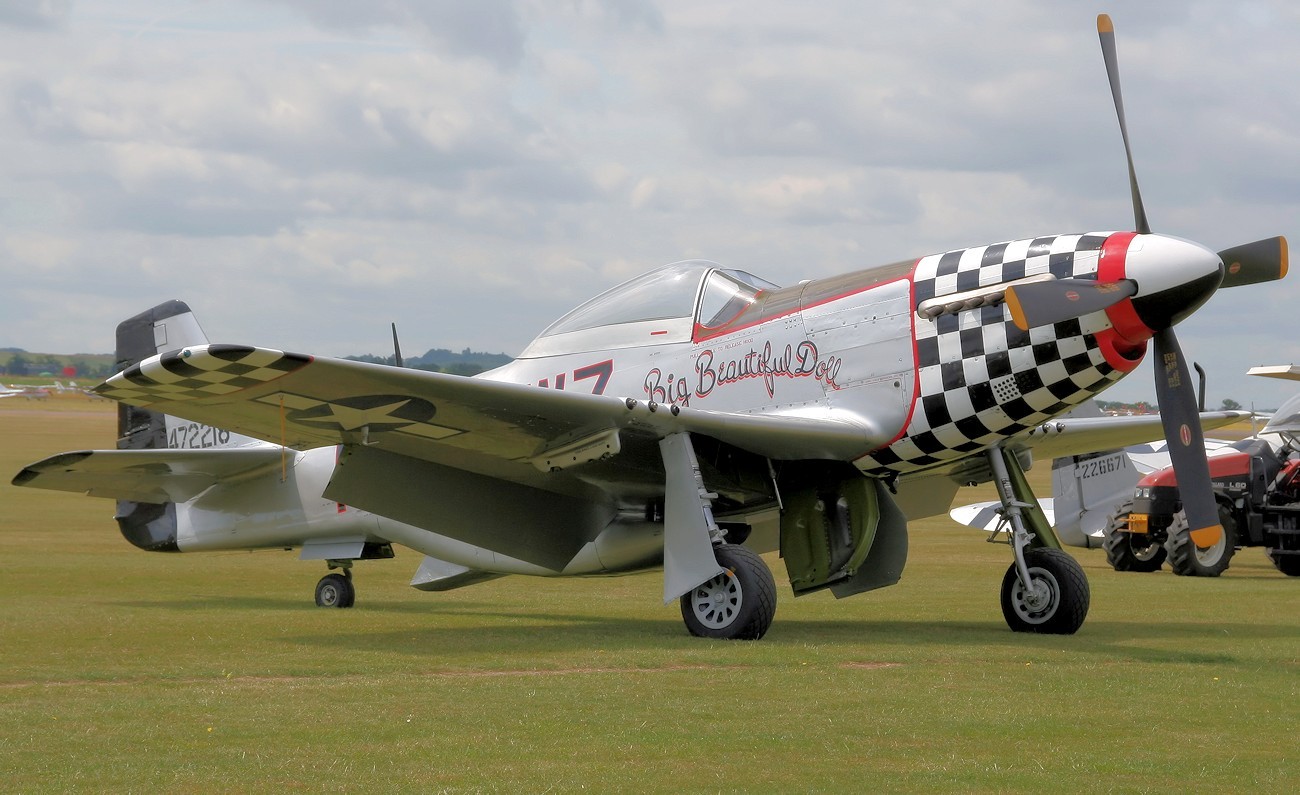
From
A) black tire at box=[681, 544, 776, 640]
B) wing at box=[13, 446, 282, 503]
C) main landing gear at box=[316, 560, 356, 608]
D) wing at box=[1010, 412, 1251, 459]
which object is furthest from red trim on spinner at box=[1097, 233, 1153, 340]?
wing at box=[13, 446, 282, 503]

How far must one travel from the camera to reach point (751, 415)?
9609 mm

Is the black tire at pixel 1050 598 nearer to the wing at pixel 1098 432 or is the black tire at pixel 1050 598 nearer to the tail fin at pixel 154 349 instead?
the wing at pixel 1098 432

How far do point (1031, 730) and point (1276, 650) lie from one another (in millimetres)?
3841

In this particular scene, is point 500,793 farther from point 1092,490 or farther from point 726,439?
point 1092,490

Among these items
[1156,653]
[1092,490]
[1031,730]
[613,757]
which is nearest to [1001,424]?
[1156,653]

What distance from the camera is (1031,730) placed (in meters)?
5.80

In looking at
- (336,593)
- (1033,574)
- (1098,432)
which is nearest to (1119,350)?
(1033,574)

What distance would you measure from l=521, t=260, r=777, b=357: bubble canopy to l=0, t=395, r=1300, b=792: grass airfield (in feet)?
7.37

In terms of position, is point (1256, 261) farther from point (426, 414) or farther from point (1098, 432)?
point (426, 414)

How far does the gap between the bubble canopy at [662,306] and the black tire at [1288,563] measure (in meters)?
9.26

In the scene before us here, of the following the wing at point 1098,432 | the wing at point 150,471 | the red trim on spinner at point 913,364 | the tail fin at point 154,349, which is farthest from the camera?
the tail fin at point 154,349

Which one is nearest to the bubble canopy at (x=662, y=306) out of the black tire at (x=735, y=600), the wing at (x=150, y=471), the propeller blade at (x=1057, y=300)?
the black tire at (x=735, y=600)

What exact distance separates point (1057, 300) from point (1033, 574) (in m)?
2.46

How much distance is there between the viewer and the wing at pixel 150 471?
11.6m
